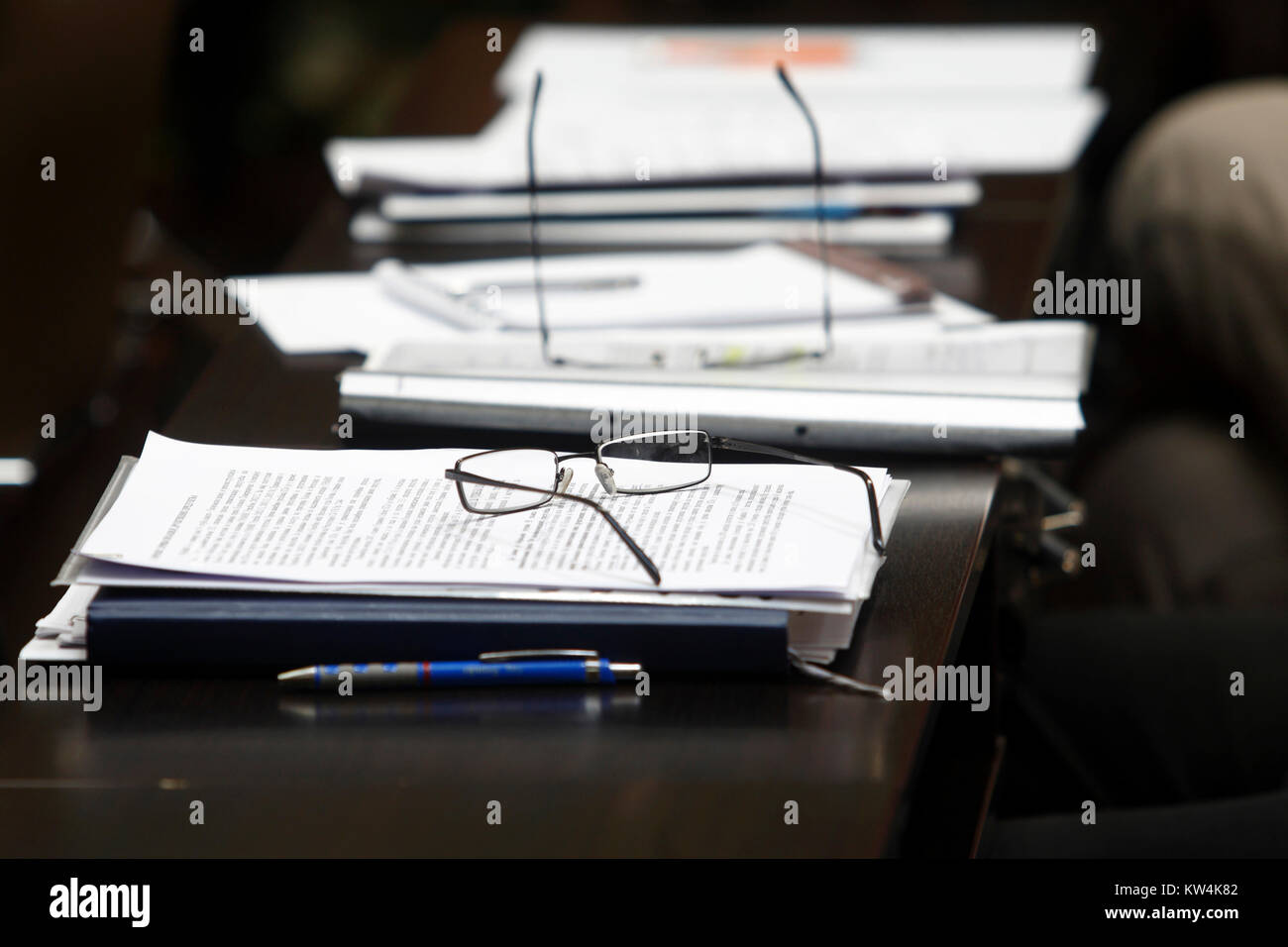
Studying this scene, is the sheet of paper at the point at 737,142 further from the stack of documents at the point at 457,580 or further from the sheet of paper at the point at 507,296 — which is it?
the stack of documents at the point at 457,580

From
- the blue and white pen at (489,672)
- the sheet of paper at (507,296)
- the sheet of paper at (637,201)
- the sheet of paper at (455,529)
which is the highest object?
the sheet of paper at (637,201)

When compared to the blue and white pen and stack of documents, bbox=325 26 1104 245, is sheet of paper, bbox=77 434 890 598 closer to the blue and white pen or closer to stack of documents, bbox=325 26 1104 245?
the blue and white pen

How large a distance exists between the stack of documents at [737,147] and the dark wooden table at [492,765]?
1.61ft

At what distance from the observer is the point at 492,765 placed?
1.80 feet

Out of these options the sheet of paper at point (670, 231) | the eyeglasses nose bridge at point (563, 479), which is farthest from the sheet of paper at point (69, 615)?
the sheet of paper at point (670, 231)

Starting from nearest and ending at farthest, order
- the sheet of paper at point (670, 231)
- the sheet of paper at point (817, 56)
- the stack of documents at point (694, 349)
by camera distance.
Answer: the stack of documents at point (694, 349) < the sheet of paper at point (670, 231) < the sheet of paper at point (817, 56)

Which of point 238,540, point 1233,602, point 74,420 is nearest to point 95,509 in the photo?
point 238,540

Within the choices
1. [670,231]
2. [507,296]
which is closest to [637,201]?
[670,231]

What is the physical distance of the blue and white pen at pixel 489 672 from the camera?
1.92 feet

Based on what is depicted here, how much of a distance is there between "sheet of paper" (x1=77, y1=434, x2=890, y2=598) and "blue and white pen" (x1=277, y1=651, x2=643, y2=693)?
3 centimetres

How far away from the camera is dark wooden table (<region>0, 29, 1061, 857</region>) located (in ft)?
1.71

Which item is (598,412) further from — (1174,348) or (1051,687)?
(1174,348)

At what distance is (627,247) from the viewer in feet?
3.40

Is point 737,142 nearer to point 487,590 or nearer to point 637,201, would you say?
point 637,201
